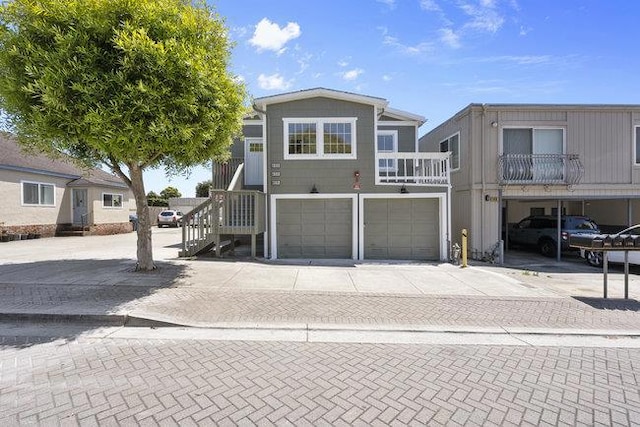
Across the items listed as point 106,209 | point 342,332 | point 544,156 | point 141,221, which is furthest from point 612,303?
point 106,209

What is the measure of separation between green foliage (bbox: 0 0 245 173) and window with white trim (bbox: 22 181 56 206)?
566 inches

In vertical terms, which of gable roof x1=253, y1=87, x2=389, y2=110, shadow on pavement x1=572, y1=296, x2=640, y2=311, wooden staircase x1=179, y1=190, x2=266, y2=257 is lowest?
shadow on pavement x1=572, y1=296, x2=640, y2=311

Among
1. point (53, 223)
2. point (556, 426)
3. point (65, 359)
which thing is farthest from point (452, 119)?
point (53, 223)

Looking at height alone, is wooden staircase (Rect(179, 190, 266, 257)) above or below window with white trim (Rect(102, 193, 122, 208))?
below

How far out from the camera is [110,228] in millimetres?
22344

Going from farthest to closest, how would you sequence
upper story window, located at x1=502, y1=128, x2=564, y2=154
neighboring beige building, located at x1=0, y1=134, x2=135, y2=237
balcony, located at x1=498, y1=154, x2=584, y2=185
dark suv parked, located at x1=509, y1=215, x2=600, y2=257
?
neighboring beige building, located at x1=0, y1=134, x2=135, y2=237 < dark suv parked, located at x1=509, y1=215, x2=600, y2=257 < upper story window, located at x1=502, y1=128, x2=564, y2=154 < balcony, located at x1=498, y1=154, x2=584, y2=185

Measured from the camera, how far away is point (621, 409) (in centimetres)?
→ 329

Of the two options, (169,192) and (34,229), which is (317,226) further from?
(169,192)

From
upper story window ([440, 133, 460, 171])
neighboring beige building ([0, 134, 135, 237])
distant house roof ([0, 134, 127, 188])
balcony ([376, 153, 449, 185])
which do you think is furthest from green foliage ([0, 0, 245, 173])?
upper story window ([440, 133, 460, 171])

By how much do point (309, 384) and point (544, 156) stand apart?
45.1ft

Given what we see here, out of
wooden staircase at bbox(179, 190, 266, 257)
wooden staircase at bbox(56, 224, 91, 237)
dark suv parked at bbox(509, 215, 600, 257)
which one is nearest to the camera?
wooden staircase at bbox(179, 190, 266, 257)

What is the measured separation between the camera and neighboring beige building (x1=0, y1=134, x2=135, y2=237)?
17.4m

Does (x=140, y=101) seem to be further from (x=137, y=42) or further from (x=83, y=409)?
(x=83, y=409)

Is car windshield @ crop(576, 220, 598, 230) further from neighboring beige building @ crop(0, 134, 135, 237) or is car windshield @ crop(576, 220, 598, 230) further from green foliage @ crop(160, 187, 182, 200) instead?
green foliage @ crop(160, 187, 182, 200)
